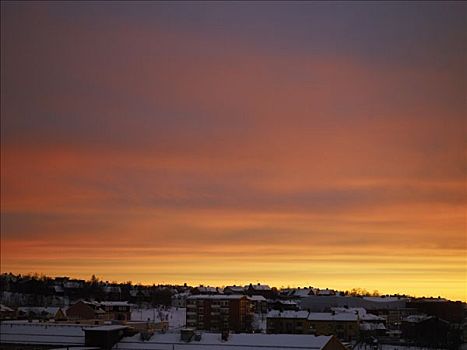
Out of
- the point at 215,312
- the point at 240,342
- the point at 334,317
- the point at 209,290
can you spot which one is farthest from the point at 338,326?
the point at 209,290

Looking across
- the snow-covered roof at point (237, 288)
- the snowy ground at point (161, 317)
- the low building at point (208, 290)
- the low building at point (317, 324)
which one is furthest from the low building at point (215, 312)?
the snow-covered roof at point (237, 288)

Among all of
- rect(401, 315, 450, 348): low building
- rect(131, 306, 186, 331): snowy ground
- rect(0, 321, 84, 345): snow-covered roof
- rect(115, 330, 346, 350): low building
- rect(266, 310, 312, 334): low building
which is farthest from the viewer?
rect(131, 306, 186, 331): snowy ground

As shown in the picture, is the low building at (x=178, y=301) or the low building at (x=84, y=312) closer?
the low building at (x=84, y=312)

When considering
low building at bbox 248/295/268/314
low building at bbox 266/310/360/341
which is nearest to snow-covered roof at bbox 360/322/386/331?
low building at bbox 266/310/360/341

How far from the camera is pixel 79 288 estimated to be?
46844 mm

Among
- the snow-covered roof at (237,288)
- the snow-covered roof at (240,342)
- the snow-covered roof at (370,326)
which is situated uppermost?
the snow-covered roof at (237,288)

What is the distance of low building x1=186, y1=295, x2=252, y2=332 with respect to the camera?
2842 cm

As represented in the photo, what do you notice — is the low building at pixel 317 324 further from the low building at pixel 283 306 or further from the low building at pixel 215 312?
the low building at pixel 215 312

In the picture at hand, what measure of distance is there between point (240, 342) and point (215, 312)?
14.8 meters

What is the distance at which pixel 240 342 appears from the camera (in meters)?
14.3

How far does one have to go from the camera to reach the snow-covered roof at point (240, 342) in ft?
45.4

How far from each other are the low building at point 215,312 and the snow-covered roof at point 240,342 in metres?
13.2

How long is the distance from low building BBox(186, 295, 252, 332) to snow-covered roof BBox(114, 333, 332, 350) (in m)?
13.2

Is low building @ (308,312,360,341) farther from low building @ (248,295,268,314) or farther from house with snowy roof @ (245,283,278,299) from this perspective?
house with snowy roof @ (245,283,278,299)
